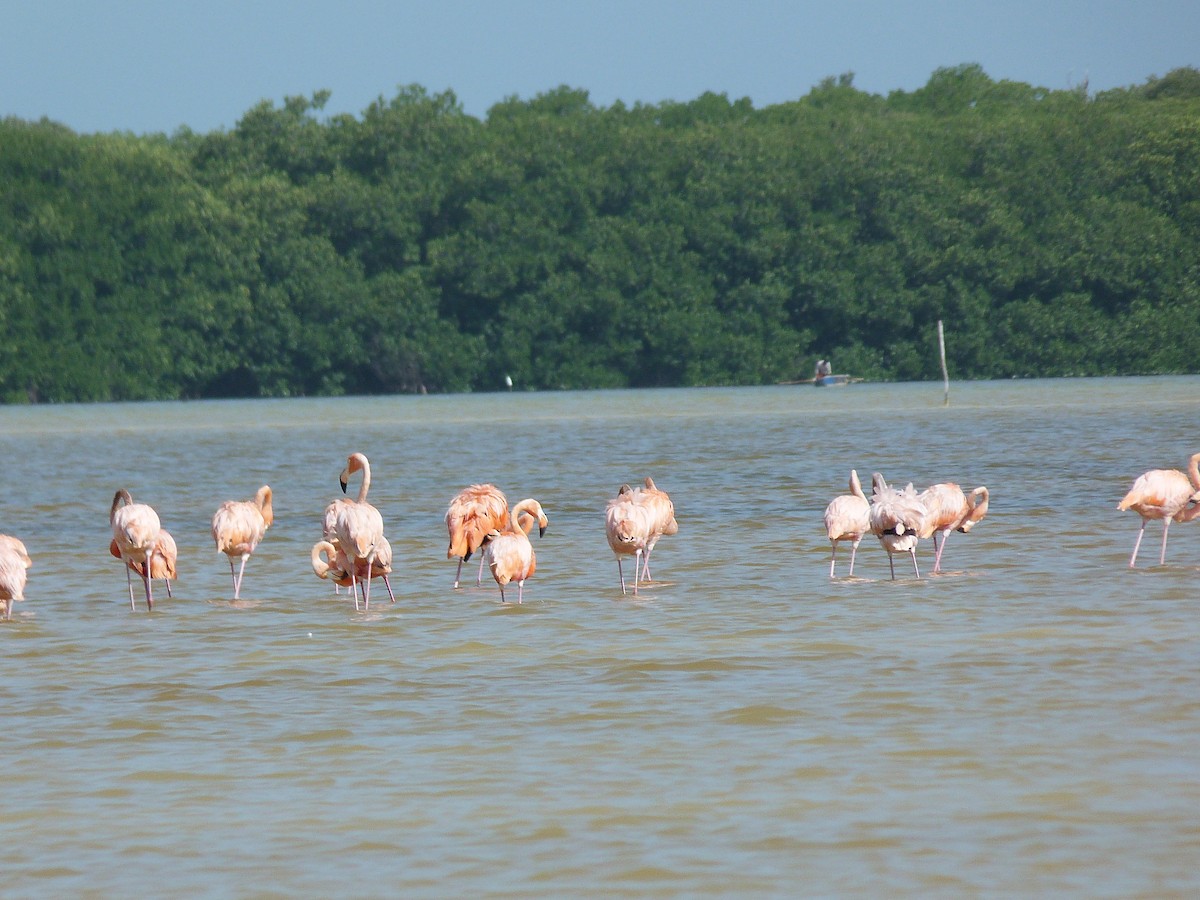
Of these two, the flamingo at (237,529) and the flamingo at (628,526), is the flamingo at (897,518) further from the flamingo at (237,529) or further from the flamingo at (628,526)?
the flamingo at (237,529)

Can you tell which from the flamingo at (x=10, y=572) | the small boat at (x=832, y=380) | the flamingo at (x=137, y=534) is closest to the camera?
the flamingo at (x=10, y=572)

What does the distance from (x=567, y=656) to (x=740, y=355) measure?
64.3 metres

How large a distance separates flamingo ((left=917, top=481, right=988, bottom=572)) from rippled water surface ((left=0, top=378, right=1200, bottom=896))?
33 centimetres

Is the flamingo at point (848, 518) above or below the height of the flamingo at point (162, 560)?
above

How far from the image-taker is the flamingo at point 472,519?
44.8ft

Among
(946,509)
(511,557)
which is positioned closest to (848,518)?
(946,509)

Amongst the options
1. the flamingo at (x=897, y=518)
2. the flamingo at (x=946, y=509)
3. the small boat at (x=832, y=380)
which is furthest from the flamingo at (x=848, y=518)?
the small boat at (x=832, y=380)

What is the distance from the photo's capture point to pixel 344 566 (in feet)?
42.9

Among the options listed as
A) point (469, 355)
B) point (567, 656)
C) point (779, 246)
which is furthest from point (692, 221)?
point (567, 656)

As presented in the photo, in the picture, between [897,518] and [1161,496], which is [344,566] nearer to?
[897,518]

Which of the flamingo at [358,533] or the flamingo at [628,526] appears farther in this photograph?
the flamingo at [628,526]

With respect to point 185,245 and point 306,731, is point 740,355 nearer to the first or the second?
point 185,245

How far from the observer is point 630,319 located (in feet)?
245

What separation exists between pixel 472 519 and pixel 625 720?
510 centimetres
